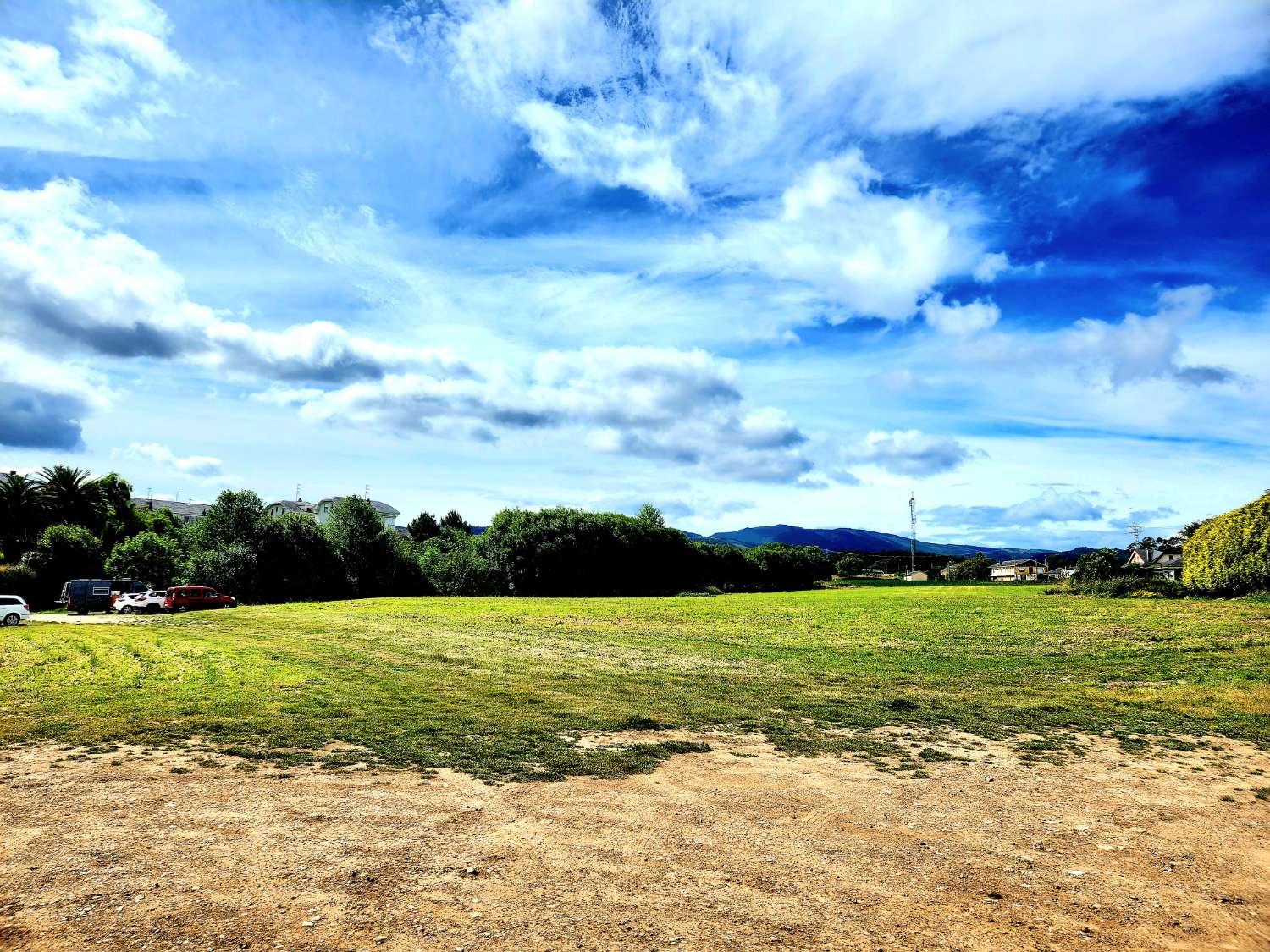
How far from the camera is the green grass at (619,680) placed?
1291cm

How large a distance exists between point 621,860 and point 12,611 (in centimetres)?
4367

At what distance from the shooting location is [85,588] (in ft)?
163

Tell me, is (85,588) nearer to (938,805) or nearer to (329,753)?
(329,753)

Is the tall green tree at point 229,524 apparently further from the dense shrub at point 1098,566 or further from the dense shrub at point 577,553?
the dense shrub at point 1098,566

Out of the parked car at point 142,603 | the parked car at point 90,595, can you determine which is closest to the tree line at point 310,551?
the parked car at point 90,595

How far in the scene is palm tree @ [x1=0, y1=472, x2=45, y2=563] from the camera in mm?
72438

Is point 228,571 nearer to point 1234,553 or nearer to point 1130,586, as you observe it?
point 1130,586

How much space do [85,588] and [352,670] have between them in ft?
132

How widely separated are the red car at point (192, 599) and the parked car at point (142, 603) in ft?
0.93

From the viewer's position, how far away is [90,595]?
4984 centimetres

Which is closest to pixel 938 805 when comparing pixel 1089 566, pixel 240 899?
pixel 240 899

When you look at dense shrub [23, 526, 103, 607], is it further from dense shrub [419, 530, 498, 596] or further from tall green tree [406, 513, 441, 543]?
tall green tree [406, 513, 441, 543]

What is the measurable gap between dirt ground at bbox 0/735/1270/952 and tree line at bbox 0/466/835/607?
196 feet

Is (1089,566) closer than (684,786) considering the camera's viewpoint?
No
